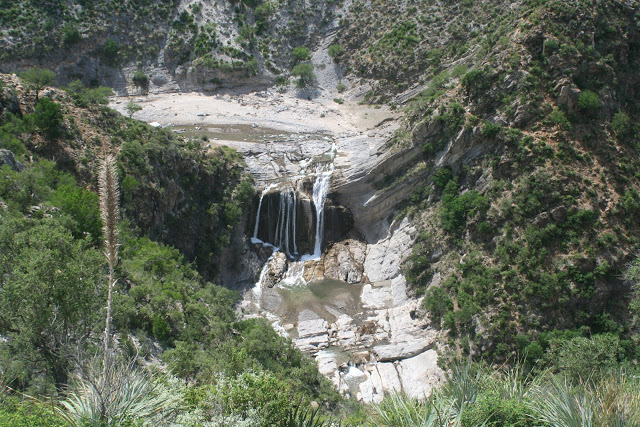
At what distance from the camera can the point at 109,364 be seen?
1081 cm

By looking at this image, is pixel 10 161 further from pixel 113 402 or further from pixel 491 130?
pixel 491 130

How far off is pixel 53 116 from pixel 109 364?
91.0 ft

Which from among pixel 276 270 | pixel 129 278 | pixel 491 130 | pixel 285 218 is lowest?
pixel 276 270

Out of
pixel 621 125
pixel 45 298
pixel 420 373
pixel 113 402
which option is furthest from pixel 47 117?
pixel 621 125

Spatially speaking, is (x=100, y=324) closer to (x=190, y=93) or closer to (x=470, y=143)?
(x=470, y=143)

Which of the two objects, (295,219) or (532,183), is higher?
(532,183)

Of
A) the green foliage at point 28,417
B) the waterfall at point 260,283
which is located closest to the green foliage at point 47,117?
the waterfall at point 260,283

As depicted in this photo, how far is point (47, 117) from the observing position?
32.4m

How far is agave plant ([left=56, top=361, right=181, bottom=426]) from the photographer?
9969 mm

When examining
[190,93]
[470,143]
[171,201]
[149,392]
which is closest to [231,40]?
[190,93]

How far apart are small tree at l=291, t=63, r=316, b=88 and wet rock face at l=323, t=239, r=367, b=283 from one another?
36948 mm

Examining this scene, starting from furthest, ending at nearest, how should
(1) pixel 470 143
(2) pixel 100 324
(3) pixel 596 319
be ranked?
(1) pixel 470 143 < (3) pixel 596 319 < (2) pixel 100 324

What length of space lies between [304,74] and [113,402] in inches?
2713

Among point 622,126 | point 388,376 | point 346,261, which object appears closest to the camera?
point 388,376
